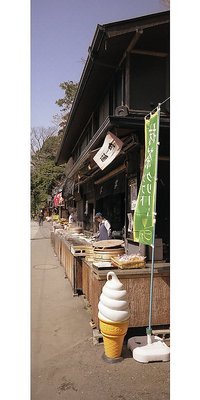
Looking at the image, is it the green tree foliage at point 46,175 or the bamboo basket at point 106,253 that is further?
the green tree foliage at point 46,175

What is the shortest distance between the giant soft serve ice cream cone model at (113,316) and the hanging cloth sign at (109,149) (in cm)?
219

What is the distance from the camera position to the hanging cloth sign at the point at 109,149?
5.20m

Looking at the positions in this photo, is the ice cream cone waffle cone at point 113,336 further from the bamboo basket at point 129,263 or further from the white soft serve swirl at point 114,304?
the bamboo basket at point 129,263

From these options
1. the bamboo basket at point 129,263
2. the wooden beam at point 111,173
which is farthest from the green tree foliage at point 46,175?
the bamboo basket at point 129,263

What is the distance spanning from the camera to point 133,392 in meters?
3.28

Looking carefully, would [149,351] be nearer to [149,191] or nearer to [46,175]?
[149,191]

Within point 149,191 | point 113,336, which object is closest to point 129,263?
point 113,336

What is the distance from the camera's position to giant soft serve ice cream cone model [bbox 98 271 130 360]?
389cm

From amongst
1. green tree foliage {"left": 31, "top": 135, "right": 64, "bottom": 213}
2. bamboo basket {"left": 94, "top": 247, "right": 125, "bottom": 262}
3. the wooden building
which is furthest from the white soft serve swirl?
green tree foliage {"left": 31, "top": 135, "right": 64, "bottom": 213}

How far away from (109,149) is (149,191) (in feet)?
5.09

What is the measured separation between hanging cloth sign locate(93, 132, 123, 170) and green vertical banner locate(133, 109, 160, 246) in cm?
90

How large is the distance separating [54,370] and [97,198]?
22.7 feet
